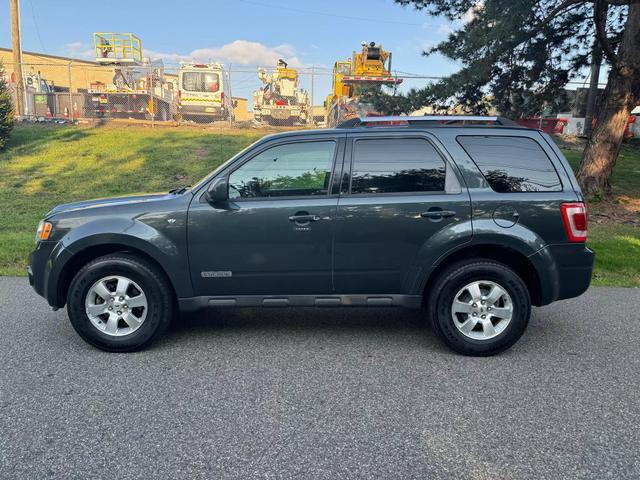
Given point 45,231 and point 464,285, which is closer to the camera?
point 464,285

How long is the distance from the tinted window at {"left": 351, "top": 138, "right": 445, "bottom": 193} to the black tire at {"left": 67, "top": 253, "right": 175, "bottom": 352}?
70.7 inches

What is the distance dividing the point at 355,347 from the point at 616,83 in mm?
9475

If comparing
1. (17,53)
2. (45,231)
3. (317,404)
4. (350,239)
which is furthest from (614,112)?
(17,53)

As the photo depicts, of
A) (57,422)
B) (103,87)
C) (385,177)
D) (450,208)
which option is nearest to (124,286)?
(57,422)

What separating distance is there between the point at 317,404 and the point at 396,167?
202 cm

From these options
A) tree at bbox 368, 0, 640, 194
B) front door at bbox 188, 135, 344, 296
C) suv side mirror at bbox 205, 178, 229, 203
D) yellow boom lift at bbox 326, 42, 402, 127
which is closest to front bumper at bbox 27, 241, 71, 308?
front door at bbox 188, 135, 344, 296

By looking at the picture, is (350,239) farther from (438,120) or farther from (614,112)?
(614,112)

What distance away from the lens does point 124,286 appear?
4.27m

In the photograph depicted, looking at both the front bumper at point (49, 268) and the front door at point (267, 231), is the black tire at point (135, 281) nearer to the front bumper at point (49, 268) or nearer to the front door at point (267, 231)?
the front bumper at point (49, 268)

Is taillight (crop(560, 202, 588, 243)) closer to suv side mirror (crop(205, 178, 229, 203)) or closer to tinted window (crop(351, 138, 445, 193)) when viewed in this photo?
tinted window (crop(351, 138, 445, 193))

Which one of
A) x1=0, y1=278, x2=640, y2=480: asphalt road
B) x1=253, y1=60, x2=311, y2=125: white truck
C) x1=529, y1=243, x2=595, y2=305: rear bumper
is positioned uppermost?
x1=253, y1=60, x2=311, y2=125: white truck

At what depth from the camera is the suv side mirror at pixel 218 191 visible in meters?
4.24

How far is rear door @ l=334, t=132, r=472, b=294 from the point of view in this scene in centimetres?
423

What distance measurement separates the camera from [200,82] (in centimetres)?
2166
